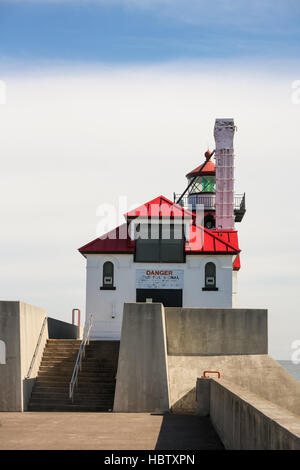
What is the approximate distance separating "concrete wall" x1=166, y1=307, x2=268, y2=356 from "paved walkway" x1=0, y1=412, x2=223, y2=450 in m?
3.70

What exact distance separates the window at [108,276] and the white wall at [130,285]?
0.13 m

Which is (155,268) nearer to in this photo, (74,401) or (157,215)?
(157,215)

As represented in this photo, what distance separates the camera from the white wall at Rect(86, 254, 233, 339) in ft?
96.1

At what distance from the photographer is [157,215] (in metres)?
30.5

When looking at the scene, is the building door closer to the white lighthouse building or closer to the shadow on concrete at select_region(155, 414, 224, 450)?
the white lighthouse building

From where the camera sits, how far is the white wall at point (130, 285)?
29281mm

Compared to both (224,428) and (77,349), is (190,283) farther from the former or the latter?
(224,428)

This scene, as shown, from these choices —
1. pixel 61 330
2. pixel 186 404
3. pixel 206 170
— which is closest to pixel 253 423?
pixel 186 404

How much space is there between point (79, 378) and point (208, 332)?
14.4 feet

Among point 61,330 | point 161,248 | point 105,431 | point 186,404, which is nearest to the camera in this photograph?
point 105,431

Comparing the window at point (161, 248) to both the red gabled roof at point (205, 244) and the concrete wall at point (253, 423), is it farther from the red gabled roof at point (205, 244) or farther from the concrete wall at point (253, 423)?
the concrete wall at point (253, 423)

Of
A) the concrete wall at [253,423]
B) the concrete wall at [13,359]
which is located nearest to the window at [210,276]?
the concrete wall at [13,359]

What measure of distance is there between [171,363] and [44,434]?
27.1 feet
